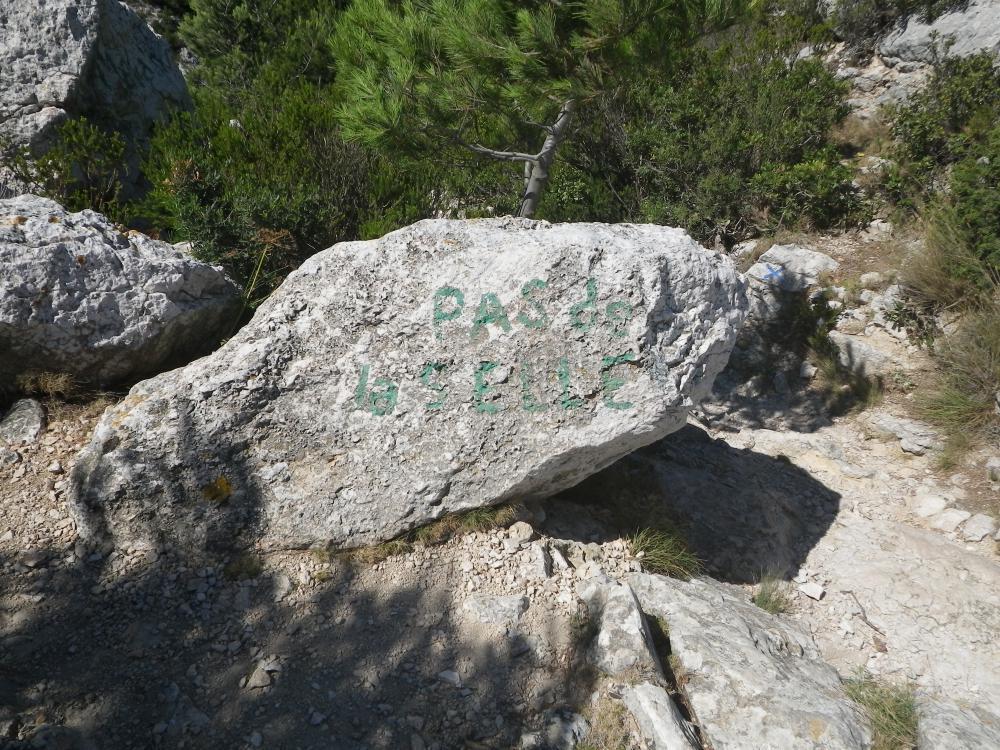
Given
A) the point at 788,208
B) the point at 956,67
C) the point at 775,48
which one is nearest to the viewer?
the point at 788,208

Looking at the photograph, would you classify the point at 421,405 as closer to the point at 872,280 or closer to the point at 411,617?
the point at 411,617

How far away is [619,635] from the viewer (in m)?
2.81

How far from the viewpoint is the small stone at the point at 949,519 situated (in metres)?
4.42

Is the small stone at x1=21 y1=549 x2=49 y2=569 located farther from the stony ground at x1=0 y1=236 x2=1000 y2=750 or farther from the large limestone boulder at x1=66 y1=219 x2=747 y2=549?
the large limestone boulder at x1=66 y1=219 x2=747 y2=549

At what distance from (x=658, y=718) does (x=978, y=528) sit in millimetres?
3125

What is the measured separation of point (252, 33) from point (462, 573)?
9197 millimetres

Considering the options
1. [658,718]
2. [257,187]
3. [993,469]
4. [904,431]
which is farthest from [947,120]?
[658,718]

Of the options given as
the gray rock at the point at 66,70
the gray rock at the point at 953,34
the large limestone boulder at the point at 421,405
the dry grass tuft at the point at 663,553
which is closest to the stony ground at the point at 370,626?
the dry grass tuft at the point at 663,553

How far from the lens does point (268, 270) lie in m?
4.72

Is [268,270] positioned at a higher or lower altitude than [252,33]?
lower

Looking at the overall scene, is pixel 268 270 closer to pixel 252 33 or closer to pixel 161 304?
pixel 161 304

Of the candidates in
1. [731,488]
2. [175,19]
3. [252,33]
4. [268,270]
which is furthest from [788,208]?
[175,19]

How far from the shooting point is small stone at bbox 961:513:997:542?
4.30 meters

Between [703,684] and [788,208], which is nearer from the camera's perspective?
[703,684]
